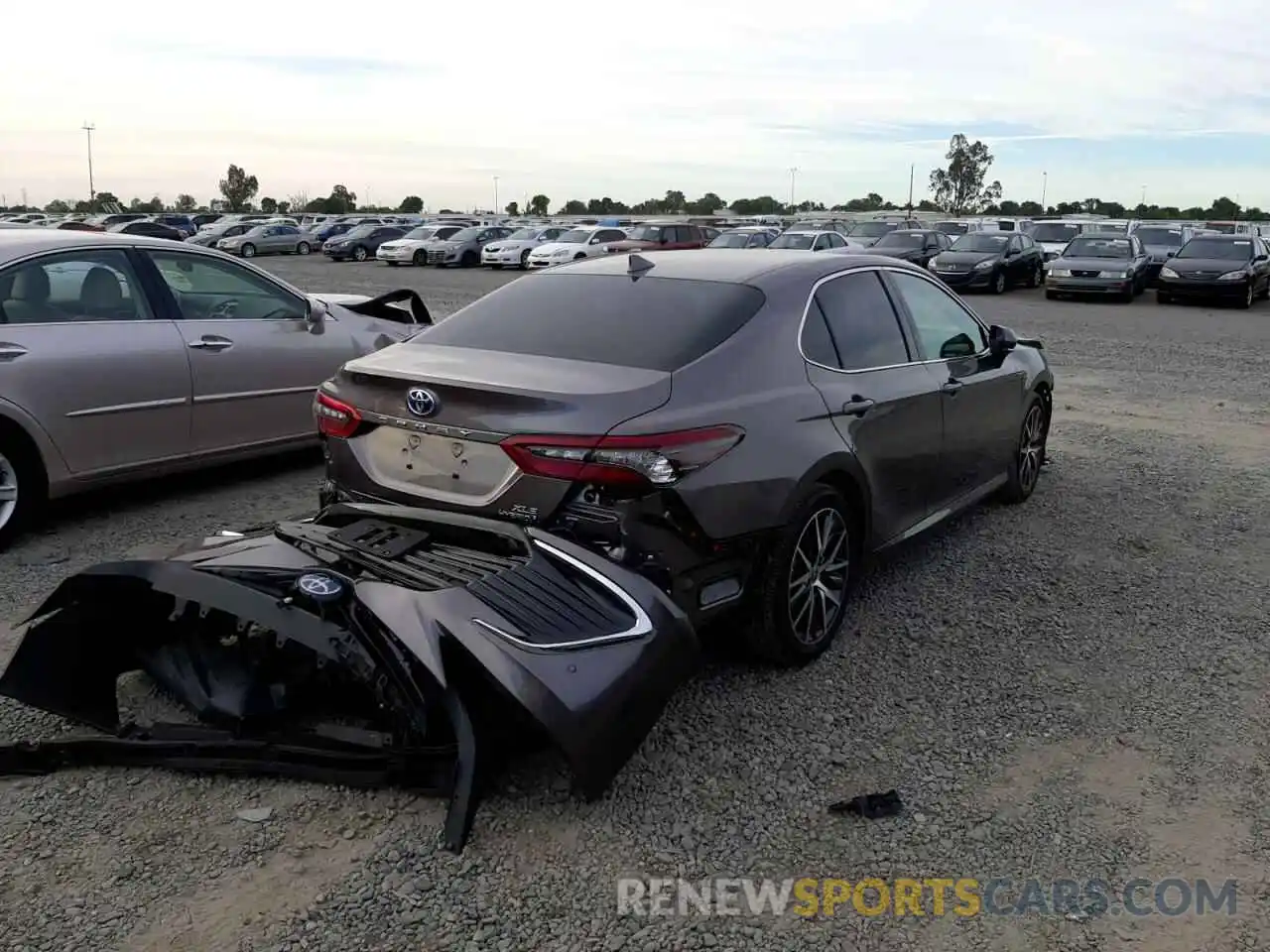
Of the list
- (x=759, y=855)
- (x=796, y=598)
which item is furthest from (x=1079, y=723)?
(x=759, y=855)

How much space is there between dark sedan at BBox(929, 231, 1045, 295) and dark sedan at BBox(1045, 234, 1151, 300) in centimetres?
132

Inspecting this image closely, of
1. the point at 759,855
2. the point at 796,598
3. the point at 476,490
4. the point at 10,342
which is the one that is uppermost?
the point at 10,342

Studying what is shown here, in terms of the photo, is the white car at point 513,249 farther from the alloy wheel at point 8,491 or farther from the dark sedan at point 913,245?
the alloy wheel at point 8,491

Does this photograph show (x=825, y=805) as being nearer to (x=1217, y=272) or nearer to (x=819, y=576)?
(x=819, y=576)

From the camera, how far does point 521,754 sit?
3625 millimetres

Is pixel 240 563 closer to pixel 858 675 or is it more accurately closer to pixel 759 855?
pixel 759 855

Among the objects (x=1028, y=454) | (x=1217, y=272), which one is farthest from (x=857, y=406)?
(x=1217, y=272)

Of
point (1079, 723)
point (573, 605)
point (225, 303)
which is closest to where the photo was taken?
point (573, 605)

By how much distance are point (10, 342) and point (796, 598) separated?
4.12 metres

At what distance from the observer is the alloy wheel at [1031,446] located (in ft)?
21.5

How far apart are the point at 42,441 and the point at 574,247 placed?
93.4ft

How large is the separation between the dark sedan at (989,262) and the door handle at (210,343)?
774 inches

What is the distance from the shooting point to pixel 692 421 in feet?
12.1

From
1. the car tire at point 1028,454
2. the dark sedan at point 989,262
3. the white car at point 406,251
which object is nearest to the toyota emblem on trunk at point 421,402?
the car tire at point 1028,454
